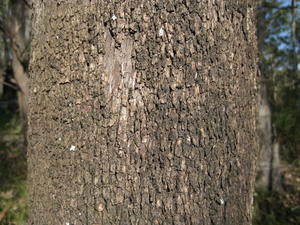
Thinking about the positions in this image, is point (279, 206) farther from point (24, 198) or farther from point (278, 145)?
point (24, 198)

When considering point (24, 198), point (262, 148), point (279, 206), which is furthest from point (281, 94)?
point (24, 198)

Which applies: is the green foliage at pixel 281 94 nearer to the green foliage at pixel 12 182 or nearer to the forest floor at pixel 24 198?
the forest floor at pixel 24 198

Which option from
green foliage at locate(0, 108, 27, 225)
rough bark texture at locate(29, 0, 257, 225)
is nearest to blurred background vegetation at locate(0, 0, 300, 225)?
green foliage at locate(0, 108, 27, 225)

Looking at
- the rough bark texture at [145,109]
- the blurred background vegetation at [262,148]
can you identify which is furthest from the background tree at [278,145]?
the rough bark texture at [145,109]

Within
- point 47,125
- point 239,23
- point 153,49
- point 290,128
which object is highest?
point 239,23

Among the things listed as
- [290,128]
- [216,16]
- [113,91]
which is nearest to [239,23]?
[216,16]

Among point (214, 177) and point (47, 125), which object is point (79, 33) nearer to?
point (47, 125)

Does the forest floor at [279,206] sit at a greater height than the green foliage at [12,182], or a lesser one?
lesser

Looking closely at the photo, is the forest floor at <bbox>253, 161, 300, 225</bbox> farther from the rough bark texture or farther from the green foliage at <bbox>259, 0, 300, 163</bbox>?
the rough bark texture
